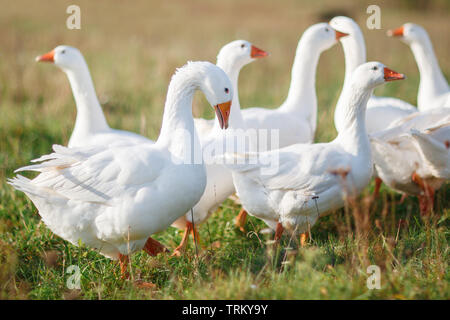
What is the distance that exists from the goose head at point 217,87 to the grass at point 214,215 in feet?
3.45

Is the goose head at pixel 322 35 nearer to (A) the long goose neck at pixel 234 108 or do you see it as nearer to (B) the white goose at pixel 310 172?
(A) the long goose neck at pixel 234 108

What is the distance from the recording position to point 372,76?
4051mm

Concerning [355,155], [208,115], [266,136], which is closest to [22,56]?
[208,115]

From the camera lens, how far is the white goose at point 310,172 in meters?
3.89

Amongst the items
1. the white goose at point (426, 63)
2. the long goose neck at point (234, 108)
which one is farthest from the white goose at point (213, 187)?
the white goose at point (426, 63)

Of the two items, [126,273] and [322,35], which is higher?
[322,35]

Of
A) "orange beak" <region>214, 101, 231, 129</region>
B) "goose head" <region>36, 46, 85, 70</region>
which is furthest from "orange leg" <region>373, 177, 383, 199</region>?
"goose head" <region>36, 46, 85, 70</region>

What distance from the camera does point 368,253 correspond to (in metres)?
3.59

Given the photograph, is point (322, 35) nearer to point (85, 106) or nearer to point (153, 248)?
point (85, 106)

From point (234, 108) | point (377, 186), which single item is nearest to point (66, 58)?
point (234, 108)

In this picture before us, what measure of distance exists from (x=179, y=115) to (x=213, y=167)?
0.95 m

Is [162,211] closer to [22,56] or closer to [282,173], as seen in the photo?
[282,173]
